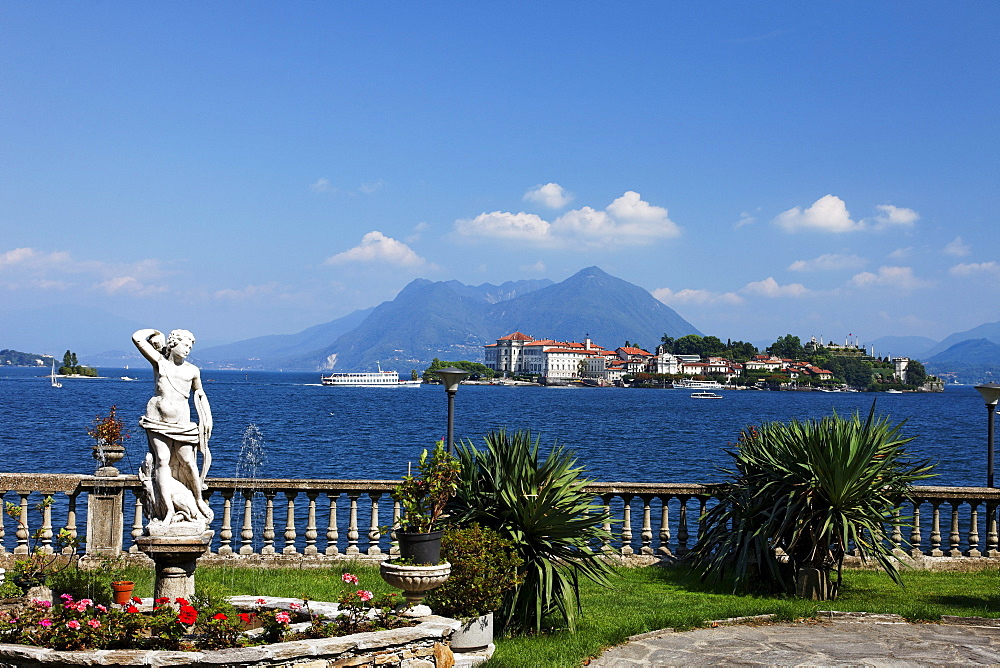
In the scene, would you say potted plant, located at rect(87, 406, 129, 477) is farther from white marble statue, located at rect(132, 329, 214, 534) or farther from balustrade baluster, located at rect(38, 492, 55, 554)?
white marble statue, located at rect(132, 329, 214, 534)

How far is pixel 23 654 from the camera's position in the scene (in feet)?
19.5

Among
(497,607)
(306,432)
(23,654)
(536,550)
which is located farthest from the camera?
(306,432)

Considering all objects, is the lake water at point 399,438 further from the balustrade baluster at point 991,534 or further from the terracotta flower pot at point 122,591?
the terracotta flower pot at point 122,591

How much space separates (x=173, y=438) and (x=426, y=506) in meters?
2.20

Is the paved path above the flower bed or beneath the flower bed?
beneath

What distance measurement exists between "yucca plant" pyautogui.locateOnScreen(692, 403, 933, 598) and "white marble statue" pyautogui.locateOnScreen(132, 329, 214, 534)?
597 cm

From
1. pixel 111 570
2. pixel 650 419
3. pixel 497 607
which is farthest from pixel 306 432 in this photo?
pixel 497 607

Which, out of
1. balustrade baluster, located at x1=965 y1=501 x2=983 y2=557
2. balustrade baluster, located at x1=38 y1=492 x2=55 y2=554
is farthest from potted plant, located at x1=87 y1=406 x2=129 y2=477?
balustrade baluster, located at x1=965 y1=501 x2=983 y2=557

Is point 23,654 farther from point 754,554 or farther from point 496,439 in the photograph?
point 754,554

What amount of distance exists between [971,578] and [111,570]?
10.7 meters

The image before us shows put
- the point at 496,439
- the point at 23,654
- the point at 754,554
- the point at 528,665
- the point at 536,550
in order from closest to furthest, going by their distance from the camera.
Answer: the point at 23,654
the point at 528,665
the point at 536,550
the point at 496,439
the point at 754,554

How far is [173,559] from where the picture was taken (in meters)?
7.15

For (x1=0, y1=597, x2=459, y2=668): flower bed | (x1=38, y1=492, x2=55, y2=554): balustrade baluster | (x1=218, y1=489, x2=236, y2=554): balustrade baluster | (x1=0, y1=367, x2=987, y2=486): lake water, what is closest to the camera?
(x1=0, y1=597, x2=459, y2=668): flower bed

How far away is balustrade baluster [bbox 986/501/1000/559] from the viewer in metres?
11.9
